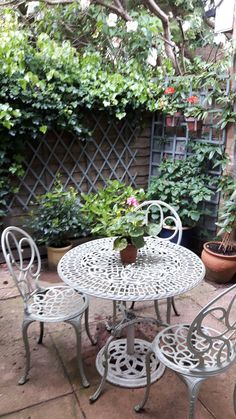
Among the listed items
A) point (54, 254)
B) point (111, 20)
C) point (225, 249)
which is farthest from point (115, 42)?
point (225, 249)

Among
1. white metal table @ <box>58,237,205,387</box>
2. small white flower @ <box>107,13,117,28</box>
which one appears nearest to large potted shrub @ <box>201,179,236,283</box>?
white metal table @ <box>58,237,205,387</box>

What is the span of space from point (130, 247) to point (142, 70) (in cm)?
260

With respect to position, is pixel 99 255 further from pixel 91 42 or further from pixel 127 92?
pixel 91 42

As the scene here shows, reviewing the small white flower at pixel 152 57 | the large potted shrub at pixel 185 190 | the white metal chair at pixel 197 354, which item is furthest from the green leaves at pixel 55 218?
the small white flower at pixel 152 57

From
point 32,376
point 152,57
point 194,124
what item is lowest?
point 32,376

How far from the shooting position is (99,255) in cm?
178

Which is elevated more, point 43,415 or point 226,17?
point 226,17

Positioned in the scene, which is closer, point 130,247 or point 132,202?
point 130,247

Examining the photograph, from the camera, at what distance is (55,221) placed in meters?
2.86

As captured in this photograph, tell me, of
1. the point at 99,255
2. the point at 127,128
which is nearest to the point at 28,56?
the point at 127,128

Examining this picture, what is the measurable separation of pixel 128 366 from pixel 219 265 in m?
1.26

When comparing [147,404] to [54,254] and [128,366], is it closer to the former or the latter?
[128,366]

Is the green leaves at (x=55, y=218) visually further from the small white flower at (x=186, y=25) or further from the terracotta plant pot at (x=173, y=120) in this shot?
the small white flower at (x=186, y=25)

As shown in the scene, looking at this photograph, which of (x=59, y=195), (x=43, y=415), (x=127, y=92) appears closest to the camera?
(x=43, y=415)
